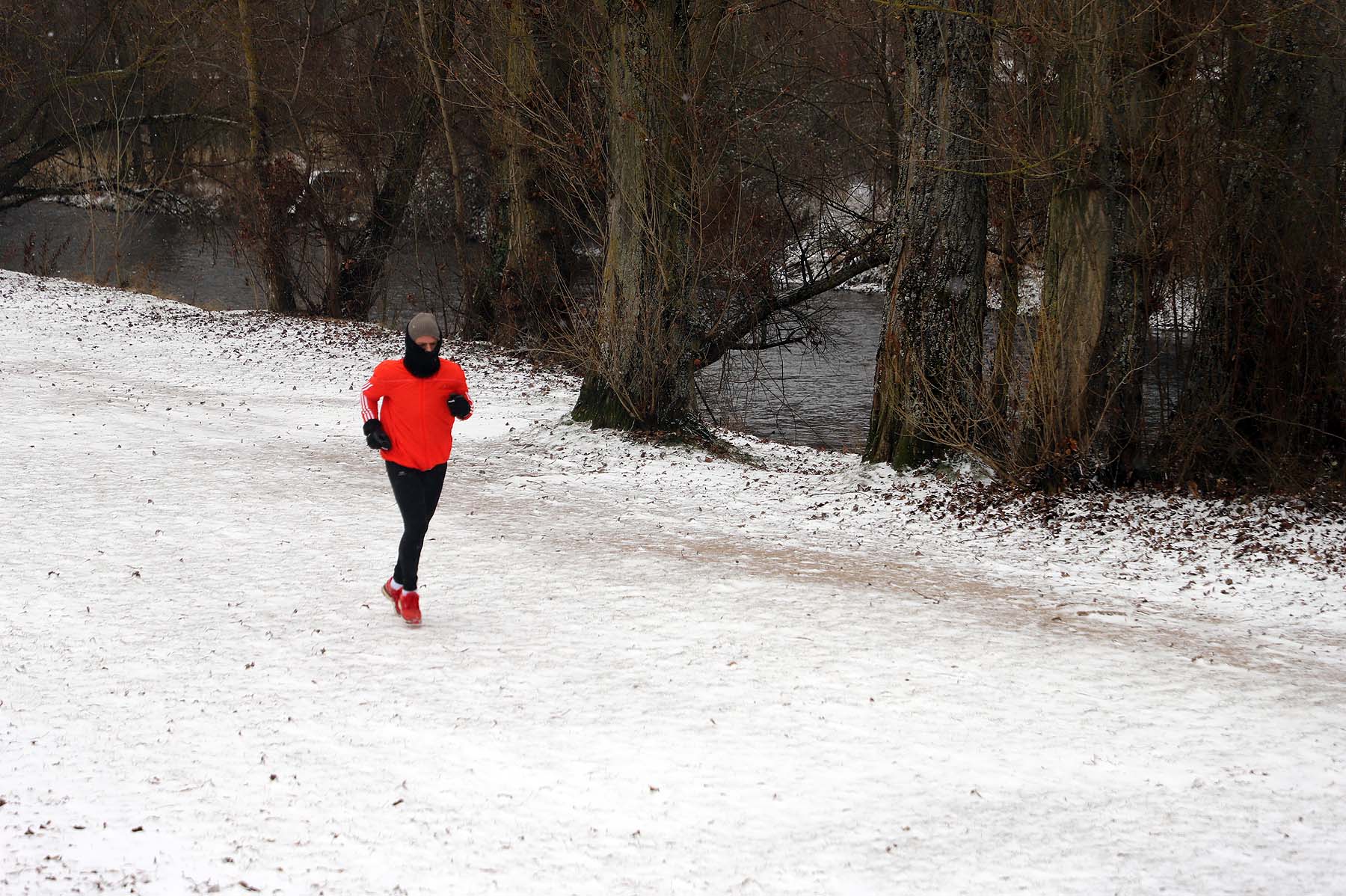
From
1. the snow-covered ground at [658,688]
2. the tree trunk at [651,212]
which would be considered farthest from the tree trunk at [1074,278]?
the tree trunk at [651,212]

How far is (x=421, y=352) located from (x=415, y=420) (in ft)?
1.31

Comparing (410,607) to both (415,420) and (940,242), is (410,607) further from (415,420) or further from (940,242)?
(940,242)

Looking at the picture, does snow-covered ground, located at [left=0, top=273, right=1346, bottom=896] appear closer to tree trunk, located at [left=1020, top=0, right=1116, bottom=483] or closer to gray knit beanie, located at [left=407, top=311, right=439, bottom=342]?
tree trunk, located at [left=1020, top=0, right=1116, bottom=483]

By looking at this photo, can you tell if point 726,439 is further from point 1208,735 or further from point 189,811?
point 189,811

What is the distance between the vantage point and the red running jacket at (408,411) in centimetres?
706

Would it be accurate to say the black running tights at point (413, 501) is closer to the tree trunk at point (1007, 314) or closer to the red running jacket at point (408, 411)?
the red running jacket at point (408, 411)

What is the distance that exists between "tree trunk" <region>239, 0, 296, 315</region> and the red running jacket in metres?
19.7

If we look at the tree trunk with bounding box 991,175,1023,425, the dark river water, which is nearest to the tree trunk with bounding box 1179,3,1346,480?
the tree trunk with bounding box 991,175,1023,425

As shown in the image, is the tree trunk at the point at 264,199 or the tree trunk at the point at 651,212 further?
the tree trunk at the point at 264,199

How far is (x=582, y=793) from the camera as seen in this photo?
5.25 m

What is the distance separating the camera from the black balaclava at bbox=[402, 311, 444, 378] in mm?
6965

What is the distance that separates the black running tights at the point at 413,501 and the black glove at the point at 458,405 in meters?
0.33

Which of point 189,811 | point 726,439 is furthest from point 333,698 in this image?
point 726,439

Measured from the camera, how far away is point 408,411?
707cm
